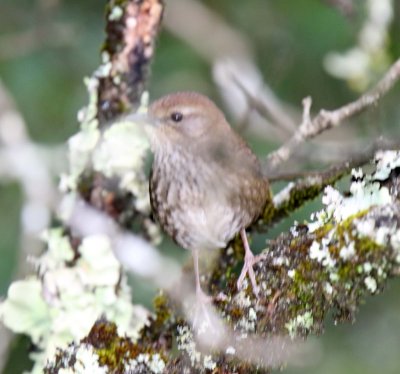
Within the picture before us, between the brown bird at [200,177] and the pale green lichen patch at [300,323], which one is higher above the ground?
the brown bird at [200,177]

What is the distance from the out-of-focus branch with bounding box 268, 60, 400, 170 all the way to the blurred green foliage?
2.27 meters

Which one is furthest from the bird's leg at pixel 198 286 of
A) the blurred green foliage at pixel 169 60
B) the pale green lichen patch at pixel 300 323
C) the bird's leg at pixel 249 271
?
the blurred green foliage at pixel 169 60

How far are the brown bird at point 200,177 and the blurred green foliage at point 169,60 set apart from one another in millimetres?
2169

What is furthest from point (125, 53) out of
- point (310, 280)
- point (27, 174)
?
point (310, 280)

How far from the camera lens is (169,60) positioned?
23.0ft

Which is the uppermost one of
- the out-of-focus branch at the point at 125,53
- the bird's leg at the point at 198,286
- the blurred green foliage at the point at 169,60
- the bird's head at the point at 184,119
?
the blurred green foliage at the point at 169,60

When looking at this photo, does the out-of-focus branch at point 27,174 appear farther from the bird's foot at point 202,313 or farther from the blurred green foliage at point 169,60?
the bird's foot at point 202,313

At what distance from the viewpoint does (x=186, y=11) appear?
6602 millimetres

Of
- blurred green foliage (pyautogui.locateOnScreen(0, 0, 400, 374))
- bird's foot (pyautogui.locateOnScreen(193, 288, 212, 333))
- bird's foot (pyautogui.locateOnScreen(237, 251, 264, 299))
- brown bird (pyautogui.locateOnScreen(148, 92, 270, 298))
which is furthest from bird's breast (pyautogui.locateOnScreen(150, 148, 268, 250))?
blurred green foliage (pyautogui.locateOnScreen(0, 0, 400, 374))

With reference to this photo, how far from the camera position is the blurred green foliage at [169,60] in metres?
6.42

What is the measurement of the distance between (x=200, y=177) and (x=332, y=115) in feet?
1.88

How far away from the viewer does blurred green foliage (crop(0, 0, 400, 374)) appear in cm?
642

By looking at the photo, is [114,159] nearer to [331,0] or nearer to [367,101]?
[367,101]

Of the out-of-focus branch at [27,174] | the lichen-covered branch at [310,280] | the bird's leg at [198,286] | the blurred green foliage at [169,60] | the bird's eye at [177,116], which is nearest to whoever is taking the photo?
the lichen-covered branch at [310,280]
